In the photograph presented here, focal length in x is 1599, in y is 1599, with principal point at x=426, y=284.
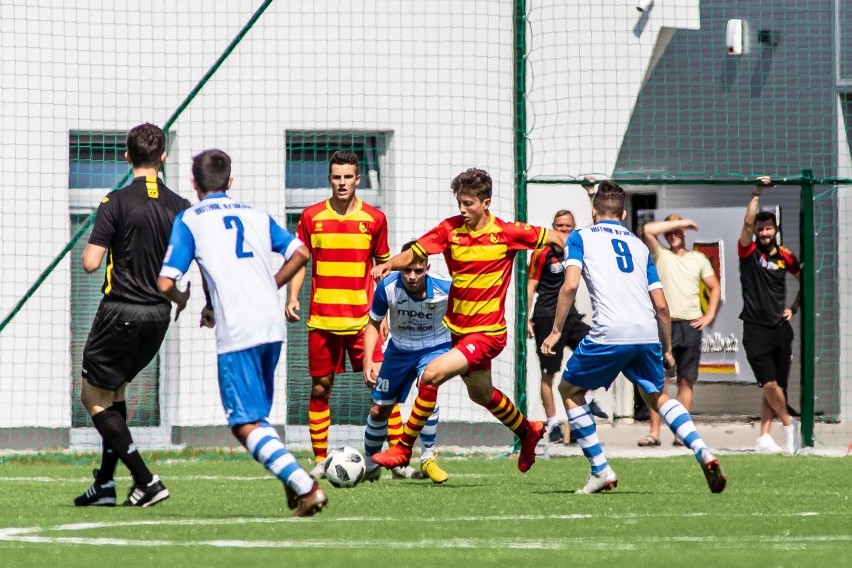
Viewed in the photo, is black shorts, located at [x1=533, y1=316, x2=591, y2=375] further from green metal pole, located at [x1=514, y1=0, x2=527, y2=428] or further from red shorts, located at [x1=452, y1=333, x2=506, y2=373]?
red shorts, located at [x1=452, y1=333, x2=506, y2=373]

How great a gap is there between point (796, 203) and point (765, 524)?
9633 mm

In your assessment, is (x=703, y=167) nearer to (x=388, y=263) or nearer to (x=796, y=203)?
(x=796, y=203)

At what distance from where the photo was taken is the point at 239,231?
7.54 metres

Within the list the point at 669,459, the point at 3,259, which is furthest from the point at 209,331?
the point at 669,459

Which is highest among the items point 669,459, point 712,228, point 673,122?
point 673,122

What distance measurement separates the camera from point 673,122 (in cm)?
1573

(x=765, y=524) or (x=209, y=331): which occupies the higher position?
(x=209, y=331)

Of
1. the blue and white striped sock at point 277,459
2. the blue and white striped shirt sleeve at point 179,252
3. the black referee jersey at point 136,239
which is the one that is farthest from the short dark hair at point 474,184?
the blue and white striped sock at point 277,459

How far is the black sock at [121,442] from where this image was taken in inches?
331

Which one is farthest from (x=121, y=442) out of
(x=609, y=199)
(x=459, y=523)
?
(x=609, y=199)

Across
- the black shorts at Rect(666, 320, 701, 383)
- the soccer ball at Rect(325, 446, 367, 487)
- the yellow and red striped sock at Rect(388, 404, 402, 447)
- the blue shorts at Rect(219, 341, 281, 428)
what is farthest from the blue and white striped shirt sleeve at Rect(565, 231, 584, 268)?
the black shorts at Rect(666, 320, 701, 383)

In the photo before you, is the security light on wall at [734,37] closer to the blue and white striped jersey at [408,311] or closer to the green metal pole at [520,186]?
the green metal pole at [520,186]

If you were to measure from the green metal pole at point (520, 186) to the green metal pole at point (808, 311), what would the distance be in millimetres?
2305

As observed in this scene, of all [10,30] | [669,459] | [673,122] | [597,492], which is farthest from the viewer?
[673,122]
